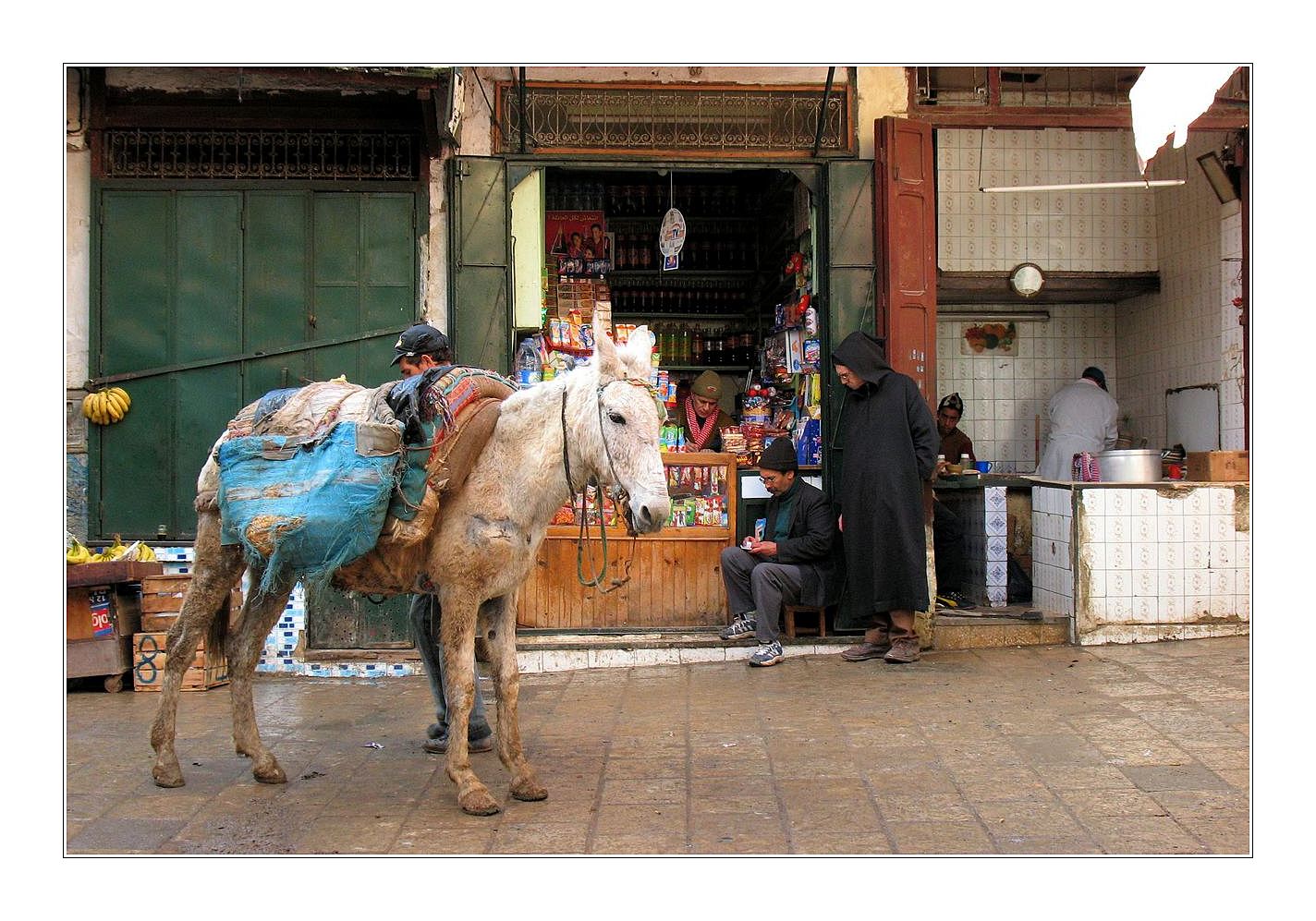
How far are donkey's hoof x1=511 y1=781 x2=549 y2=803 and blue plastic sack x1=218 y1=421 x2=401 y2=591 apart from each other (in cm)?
117

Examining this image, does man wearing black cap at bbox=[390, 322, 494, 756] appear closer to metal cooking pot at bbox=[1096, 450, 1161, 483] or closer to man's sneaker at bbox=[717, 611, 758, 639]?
man's sneaker at bbox=[717, 611, 758, 639]

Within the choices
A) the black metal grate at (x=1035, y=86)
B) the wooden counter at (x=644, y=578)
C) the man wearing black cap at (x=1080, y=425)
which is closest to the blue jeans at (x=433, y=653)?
the wooden counter at (x=644, y=578)

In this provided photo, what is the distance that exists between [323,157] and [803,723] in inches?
202

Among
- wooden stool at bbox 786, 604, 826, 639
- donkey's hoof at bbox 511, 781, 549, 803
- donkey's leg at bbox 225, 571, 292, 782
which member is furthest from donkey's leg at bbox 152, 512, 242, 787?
wooden stool at bbox 786, 604, 826, 639

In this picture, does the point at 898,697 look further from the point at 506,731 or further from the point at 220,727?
the point at 220,727

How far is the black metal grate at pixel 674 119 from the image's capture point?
26.7 ft

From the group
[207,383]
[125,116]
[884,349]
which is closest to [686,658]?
[884,349]

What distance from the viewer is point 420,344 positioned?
223 inches

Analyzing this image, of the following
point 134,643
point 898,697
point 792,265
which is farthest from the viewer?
point 792,265

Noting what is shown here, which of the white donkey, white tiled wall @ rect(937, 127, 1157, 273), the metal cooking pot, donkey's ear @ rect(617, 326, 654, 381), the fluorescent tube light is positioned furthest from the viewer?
the fluorescent tube light

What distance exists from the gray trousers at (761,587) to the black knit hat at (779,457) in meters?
0.64

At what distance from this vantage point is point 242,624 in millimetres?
5223

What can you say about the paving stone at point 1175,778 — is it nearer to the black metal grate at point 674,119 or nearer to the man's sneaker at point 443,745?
the man's sneaker at point 443,745

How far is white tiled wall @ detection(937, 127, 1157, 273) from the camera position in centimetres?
1060
